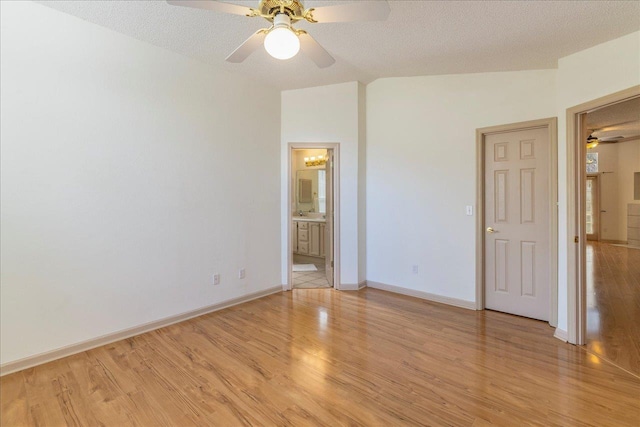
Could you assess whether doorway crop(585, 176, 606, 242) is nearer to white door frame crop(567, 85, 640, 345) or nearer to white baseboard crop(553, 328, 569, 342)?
white door frame crop(567, 85, 640, 345)

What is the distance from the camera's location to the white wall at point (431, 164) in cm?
343

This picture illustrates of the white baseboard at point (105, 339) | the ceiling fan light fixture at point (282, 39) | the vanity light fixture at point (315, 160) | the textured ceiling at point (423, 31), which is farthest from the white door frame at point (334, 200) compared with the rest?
the ceiling fan light fixture at point (282, 39)

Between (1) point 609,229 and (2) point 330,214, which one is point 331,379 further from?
(1) point 609,229

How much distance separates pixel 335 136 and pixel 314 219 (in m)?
2.50

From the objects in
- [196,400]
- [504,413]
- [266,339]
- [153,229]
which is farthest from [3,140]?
[504,413]

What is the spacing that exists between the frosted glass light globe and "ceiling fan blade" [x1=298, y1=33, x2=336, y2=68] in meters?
0.23

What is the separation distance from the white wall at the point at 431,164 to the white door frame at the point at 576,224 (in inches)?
19.8

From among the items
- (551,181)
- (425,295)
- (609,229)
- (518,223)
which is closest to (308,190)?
(425,295)

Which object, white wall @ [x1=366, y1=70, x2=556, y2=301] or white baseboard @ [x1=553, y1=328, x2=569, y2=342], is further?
white wall @ [x1=366, y1=70, x2=556, y2=301]

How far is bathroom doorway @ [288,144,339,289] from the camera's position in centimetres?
443

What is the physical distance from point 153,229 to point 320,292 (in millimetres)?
2280

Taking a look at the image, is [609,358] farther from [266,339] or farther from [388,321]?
[266,339]

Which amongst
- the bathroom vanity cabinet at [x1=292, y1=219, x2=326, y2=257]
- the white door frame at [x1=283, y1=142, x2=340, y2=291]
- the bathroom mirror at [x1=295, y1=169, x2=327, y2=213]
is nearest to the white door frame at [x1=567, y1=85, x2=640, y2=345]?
the white door frame at [x1=283, y1=142, x2=340, y2=291]

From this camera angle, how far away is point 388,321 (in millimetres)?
3248
